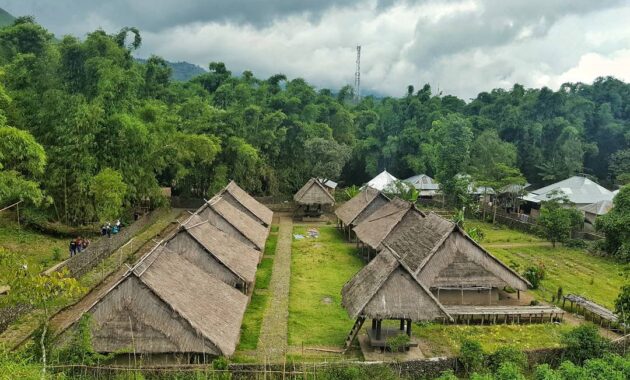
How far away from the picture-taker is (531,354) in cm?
1552

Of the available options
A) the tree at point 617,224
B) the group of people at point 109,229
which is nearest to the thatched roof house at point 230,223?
the group of people at point 109,229

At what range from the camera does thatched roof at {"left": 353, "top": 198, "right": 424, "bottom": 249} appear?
85.5ft

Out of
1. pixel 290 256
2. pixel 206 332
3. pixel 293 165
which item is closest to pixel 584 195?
pixel 293 165

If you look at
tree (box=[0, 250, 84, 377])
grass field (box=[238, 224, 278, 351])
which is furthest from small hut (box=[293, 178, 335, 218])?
tree (box=[0, 250, 84, 377])

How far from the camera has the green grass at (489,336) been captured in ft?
56.6

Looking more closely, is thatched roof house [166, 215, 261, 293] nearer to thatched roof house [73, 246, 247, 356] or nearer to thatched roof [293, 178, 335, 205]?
thatched roof house [73, 246, 247, 356]

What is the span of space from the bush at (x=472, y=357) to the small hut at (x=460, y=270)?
5.38m

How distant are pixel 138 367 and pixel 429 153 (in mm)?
42933

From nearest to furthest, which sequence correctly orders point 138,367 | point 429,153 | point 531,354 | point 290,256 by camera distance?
point 138,367, point 531,354, point 290,256, point 429,153

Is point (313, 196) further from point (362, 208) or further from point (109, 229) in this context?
point (109, 229)

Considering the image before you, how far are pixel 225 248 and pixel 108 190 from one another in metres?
9.67

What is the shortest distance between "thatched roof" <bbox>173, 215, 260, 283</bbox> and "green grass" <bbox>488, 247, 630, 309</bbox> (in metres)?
13.5

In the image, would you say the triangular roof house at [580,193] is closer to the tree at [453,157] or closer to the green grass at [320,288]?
the tree at [453,157]

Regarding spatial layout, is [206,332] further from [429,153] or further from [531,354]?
[429,153]
